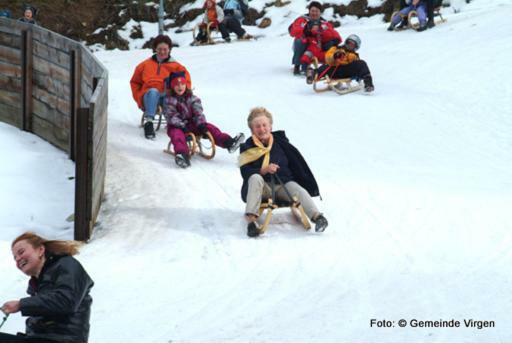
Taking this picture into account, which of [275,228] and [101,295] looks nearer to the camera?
[101,295]

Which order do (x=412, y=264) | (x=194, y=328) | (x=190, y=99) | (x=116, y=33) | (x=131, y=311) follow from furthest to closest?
(x=116, y=33), (x=190, y=99), (x=412, y=264), (x=131, y=311), (x=194, y=328)

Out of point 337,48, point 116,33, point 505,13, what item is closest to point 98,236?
point 337,48

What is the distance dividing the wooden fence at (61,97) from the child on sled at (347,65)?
4.50 m

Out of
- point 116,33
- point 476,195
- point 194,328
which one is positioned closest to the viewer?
point 194,328

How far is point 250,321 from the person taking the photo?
4762 mm

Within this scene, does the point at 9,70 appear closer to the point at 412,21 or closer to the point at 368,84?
the point at 368,84

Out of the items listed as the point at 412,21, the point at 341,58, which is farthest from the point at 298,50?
the point at 412,21

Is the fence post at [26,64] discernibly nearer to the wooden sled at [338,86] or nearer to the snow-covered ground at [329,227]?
the snow-covered ground at [329,227]

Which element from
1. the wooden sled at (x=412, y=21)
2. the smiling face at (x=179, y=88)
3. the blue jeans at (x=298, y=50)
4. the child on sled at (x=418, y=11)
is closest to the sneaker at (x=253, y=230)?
the smiling face at (x=179, y=88)

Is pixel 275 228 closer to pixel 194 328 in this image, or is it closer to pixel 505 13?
pixel 194 328

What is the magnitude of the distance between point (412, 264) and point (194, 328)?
1.73 metres

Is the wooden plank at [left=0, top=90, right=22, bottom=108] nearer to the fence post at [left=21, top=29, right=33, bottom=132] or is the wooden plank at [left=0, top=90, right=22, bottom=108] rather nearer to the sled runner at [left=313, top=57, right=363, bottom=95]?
the fence post at [left=21, top=29, right=33, bottom=132]

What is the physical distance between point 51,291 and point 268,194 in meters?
3.70

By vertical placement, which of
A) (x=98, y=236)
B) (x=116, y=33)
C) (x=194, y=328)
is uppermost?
(x=194, y=328)
